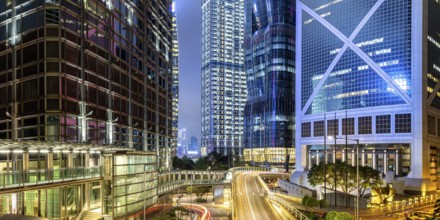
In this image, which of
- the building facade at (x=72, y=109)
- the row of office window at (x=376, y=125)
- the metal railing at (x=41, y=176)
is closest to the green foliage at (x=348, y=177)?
the row of office window at (x=376, y=125)

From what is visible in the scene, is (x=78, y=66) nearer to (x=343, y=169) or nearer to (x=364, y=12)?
(x=343, y=169)

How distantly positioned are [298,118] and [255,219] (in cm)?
8124

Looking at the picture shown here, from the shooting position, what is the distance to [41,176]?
110 ft

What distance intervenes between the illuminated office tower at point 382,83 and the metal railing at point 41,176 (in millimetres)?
68407

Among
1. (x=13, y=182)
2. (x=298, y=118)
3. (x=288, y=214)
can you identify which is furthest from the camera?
(x=298, y=118)

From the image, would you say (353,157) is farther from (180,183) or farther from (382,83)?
(180,183)

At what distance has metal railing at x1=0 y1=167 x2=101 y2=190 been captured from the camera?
2991 cm

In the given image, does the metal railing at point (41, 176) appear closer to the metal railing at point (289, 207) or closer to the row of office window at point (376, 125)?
the metal railing at point (289, 207)

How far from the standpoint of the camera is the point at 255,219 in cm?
6031

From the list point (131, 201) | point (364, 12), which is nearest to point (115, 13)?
point (131, 201)

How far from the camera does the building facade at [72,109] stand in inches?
1682

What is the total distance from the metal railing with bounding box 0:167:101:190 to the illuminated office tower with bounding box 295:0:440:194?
68.4 metres

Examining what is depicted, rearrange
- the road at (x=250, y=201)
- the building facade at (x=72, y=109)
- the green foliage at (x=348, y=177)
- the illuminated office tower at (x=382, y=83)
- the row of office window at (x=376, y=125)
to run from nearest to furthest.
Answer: the building facade at (x=72, y=109) → the road at (x=250, y=201) → the green foliage at (x=348, y=177) → the illuminated office tower at (x=382, y=83) → the row of office window at (x=376, y=125)

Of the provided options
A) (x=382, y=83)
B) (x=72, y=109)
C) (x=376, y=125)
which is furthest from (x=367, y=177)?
(x=72, y=109)
